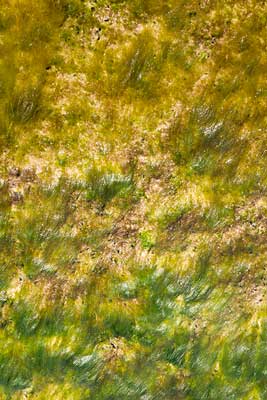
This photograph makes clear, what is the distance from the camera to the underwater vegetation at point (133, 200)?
19.2 feet

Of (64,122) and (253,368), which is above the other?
(64,122)

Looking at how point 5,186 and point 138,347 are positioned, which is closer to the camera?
point 5,186

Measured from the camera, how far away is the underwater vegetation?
5852 millimetres

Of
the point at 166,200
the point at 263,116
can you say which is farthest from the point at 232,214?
the point at 263,116

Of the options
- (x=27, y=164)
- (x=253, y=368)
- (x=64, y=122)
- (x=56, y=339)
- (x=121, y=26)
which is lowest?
(x=253, y=368)

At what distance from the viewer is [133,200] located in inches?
245

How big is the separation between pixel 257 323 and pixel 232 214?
170cm

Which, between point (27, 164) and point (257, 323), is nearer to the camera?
point (27, 164)

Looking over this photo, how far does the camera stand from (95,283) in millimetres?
6289

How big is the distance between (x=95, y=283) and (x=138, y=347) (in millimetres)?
1158

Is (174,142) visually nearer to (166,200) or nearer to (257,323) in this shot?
(166,200)

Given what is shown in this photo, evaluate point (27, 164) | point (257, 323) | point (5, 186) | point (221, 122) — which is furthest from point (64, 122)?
point (257, 323)

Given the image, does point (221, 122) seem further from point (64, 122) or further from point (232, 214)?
point (64, 122)

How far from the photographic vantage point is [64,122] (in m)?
5.97
